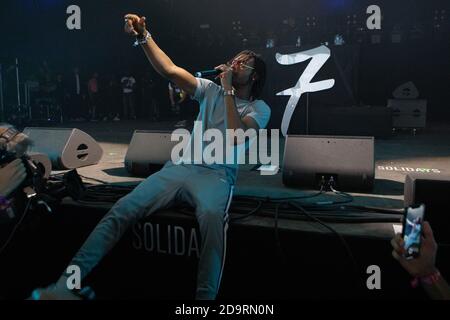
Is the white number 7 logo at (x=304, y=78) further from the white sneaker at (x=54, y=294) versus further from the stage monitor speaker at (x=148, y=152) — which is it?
the white sneaker at (x=54, y=294)

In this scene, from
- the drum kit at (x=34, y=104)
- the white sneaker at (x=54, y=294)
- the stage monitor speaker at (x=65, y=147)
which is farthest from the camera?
the drum kit at (x=34, y=104)

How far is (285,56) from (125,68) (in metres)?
6.14

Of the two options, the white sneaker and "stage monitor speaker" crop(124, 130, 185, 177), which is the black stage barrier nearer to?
the white sneaker

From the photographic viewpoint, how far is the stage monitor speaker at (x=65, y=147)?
3.88 m

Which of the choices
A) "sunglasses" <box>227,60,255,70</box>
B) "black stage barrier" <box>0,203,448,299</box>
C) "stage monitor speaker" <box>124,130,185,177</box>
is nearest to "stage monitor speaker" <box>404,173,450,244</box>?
"black stage barrier" <box>0,203,448,299</box>

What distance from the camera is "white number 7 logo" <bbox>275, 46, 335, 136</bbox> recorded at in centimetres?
670

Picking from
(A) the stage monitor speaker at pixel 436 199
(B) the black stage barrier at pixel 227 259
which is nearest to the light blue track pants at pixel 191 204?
(B) the black stage barrier at pixel 227 259

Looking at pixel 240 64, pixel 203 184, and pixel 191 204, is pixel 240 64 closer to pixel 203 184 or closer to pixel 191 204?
pixel 203 184

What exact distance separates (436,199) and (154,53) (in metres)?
1.66

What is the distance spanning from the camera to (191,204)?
223 centimetres

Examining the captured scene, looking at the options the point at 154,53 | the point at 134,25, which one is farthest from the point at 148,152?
the point at 134,25

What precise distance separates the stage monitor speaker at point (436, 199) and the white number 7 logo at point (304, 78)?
4736 mm
